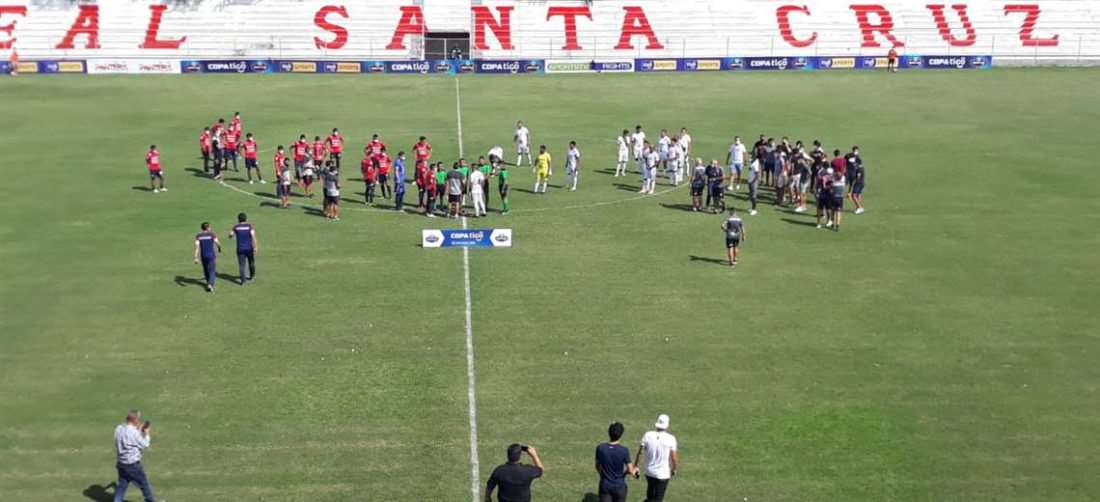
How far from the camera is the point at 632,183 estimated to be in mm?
36156

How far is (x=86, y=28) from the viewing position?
7225cm

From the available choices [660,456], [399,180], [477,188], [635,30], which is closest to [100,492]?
[660,456]

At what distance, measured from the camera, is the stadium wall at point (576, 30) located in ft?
232

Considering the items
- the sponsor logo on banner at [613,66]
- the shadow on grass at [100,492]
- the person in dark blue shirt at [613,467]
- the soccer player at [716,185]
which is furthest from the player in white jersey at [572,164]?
the sponsor logo on banner at [613,66]

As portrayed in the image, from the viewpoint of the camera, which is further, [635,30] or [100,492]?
[635,30]

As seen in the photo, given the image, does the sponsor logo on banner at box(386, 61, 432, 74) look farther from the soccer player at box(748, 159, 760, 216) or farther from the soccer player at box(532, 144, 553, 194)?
the soccer player at box(748, 159, 760, 216)

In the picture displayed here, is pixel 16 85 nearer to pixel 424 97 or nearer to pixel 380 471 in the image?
pixel 424 97

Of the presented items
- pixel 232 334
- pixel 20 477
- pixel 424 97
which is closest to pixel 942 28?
pixel 424 97

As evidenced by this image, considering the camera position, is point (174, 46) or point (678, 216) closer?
point (678, 216)

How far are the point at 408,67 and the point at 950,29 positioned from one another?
130ft

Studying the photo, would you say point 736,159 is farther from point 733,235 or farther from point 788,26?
point 788,26

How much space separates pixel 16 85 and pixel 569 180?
132 ft

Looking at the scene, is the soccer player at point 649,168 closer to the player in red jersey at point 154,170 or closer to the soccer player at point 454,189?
the soccer player at point 454,189

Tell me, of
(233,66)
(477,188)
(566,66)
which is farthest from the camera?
(566,66)
